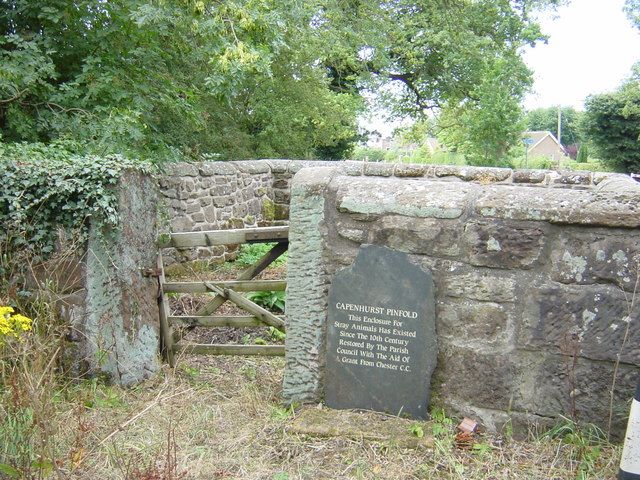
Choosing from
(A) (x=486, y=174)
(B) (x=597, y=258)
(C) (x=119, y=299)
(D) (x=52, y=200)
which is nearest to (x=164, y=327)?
(C) (x=119, y=299)

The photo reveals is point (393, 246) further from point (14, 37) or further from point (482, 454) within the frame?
point (14, 37)

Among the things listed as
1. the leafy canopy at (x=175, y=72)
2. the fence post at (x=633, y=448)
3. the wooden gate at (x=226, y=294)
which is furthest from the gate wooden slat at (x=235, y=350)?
the leafy canopy at (x=175, y=72)

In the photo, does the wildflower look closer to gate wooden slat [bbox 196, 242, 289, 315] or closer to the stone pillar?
the stone pillar

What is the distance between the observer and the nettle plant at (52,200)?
4414 mm

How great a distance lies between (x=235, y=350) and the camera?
4641 mm

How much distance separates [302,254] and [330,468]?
1255 millimetres

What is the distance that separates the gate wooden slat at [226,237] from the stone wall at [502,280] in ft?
2.50

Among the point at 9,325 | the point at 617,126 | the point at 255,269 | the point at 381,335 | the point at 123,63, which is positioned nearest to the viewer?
the point at 9,325

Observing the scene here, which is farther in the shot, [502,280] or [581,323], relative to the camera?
[502,280]

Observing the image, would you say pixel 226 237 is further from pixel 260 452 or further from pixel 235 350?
pixel 260 452

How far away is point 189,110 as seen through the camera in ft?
27.4

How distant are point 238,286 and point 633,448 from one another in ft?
9.45

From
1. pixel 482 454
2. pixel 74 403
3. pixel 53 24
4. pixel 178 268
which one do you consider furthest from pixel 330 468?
pixel 53 24

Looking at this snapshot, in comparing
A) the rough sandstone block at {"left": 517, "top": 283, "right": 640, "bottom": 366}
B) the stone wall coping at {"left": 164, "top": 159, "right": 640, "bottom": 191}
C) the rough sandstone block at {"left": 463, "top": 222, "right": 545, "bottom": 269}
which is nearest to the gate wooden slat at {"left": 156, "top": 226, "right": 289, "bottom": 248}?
the stone wall coping at {"left": 164, "top": 159, "right": 640, "bottom": 191}
